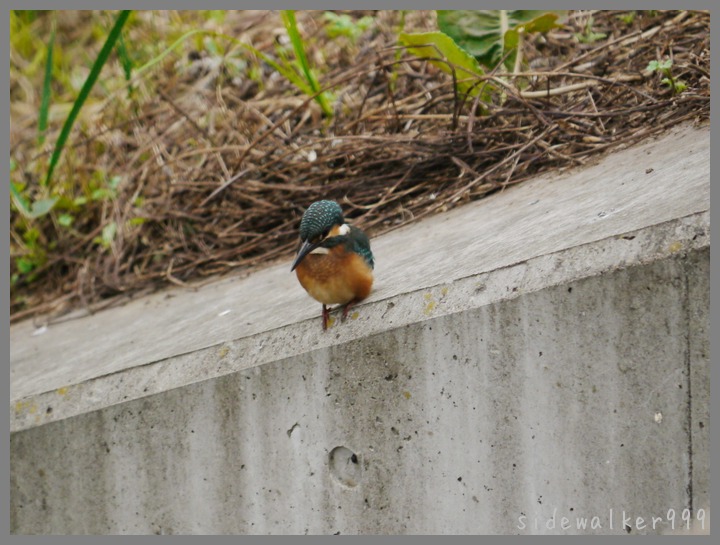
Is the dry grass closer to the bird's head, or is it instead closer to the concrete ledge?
the concrete ledge

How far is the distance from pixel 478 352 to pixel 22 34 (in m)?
6.28

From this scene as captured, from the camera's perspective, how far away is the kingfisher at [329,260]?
3.27 m

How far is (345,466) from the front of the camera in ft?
Result: 10.8

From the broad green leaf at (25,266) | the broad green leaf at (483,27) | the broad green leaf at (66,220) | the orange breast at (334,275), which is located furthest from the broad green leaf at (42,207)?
the orange breast at (334,275)

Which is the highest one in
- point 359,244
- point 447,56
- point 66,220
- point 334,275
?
point 447,56

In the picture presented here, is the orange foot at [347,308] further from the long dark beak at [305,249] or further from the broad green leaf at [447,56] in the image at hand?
the broad green leaf at [447,56]

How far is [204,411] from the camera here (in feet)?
11.4

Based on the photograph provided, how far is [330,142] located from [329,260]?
6.45 feet

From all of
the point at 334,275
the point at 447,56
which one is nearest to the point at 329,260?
the point at 334,275

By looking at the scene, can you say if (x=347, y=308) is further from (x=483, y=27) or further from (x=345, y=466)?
(x=483, y=27)

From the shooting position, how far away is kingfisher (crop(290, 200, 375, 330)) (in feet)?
10.7

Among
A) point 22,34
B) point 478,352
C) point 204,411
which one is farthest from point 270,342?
point 22,34

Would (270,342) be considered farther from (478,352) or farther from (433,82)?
(433,82)

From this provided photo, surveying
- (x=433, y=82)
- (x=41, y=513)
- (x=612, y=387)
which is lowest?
(x=41, y=513)
